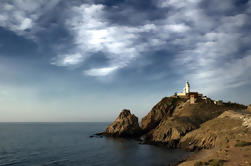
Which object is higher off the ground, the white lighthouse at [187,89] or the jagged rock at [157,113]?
the white lighthouse at [187,89]

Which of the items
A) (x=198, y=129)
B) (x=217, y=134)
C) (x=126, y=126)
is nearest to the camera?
(x=217, y=134)

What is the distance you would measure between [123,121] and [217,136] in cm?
Answer: 5970

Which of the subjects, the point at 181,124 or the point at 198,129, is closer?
the point at 198,129

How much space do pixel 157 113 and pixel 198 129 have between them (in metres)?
42.7

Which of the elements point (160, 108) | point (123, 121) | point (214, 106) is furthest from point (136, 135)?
point (214, 106)

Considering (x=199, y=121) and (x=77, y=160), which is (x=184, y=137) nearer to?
(x=199, y=121)

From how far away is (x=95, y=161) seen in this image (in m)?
55.8

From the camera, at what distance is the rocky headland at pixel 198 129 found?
4581cm

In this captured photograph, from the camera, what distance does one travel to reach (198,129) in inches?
2992

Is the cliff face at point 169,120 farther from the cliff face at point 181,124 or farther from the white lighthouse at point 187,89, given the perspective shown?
the white lighthouse at point 187,89

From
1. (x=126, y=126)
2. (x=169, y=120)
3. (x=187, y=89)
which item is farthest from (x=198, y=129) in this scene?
(x=187, y=89)

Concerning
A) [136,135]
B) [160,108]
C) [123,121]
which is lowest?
[136,135]

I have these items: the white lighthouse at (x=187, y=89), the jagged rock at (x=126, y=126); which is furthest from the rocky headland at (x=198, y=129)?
the white lighthouse at (x=187, y=89)

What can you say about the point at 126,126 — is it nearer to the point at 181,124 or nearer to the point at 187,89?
the point at 181,124
